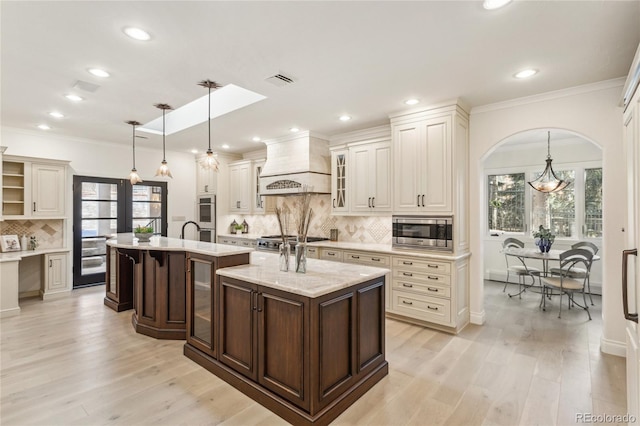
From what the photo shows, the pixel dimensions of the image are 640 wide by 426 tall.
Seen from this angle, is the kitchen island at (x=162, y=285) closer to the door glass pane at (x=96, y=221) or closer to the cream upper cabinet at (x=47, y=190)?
the cream upper cabinet at (x=47, y=190)

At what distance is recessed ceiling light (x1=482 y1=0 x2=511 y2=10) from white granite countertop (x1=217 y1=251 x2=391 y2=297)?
1.97 m

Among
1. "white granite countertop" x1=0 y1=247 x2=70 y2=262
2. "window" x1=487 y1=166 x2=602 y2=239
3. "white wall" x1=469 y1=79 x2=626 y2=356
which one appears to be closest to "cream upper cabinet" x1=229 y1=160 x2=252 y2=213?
"white granite countertop" x1=0 y1=247 x2=70 y2=262

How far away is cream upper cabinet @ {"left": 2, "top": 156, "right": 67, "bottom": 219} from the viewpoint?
5.01 meters

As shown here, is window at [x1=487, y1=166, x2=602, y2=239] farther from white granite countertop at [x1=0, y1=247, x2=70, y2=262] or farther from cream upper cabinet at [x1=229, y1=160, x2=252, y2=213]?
white granite countertop at [x1=0, y1=247, x2=70, y2=262]

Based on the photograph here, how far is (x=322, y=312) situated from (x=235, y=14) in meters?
2.10

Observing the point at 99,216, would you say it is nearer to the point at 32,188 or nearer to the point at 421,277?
the point at 32,188

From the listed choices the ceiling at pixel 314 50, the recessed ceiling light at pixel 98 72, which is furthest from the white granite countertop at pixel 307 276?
Result: the recessed ceiling light at pixel 98 72

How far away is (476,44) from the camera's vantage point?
2490 mm

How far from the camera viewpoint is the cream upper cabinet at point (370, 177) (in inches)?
180

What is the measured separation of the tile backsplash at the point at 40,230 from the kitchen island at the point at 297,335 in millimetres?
4426

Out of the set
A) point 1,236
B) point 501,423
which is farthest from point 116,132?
point 501,423

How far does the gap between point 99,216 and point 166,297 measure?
3.59 meters

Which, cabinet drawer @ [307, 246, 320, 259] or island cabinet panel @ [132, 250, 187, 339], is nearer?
island cabinet panel @ [132, 250, 187, 339]

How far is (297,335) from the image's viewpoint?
2135 mm
